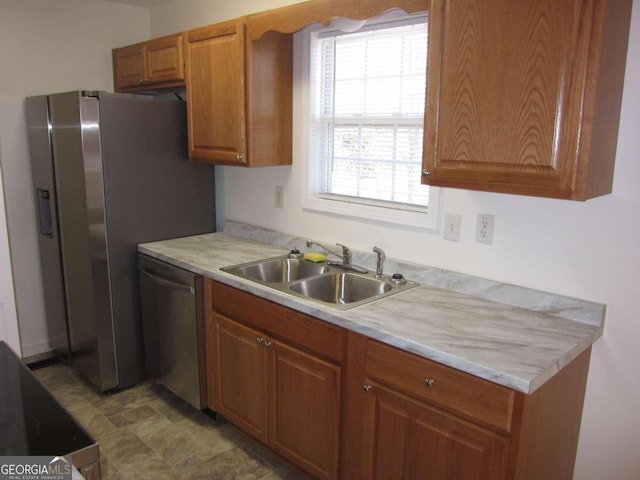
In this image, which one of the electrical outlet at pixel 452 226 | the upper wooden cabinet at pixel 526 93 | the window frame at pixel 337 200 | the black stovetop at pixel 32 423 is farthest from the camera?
the window frame at pixel 337 200

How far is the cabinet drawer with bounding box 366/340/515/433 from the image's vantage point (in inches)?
58.4

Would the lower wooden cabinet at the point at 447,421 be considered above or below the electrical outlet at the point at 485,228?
below

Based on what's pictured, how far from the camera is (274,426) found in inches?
90.0

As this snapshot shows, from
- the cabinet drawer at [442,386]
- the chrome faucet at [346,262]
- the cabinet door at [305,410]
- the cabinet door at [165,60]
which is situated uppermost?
the cabinet door at [165,60]

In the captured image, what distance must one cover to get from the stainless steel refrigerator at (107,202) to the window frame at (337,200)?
789 millimetres

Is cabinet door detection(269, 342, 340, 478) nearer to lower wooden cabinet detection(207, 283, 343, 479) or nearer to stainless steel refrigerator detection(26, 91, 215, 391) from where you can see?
lower wooden cabinet detection(207, 283, 343, 479)

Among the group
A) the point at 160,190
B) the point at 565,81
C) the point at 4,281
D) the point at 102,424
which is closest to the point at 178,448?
the point at 102,424

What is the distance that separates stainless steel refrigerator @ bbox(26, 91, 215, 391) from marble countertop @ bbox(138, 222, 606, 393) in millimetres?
676

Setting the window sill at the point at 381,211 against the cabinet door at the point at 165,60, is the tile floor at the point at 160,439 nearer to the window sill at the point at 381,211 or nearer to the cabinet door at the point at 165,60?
the window sill at the point at 381,211

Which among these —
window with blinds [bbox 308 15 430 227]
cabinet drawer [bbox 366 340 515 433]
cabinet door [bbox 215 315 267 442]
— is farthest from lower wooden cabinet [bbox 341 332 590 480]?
window with blinds [bbox 308 15 430 227]

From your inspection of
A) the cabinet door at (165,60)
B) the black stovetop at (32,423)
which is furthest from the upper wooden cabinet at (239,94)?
the black stovetop at (32,423)

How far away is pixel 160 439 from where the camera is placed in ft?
8.59

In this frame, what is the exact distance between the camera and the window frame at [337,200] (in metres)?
2.31

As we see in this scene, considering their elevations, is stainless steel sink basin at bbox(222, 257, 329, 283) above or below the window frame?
below
